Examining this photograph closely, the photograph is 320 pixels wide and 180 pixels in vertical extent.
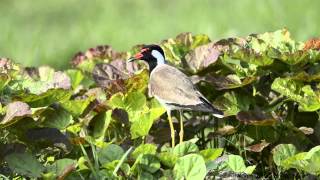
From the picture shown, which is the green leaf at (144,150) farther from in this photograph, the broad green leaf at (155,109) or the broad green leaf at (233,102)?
the broad green leaf at (233,102)

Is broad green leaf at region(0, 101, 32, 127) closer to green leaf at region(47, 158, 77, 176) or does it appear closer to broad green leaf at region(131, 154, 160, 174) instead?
green leaf at region(47, 158, 77, 176)

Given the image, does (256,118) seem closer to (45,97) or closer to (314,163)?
(314,163)

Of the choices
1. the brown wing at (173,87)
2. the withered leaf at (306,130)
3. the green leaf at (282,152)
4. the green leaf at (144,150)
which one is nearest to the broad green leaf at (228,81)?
the brown wing at (173,87)

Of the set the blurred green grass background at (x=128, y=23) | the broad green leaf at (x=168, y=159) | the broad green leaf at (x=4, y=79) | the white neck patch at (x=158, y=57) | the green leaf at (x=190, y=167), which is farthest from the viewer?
the blurred green grass background at (x=128, y=23)

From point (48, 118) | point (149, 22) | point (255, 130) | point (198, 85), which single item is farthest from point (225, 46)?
point (149, 22)

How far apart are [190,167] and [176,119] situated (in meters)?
0.97

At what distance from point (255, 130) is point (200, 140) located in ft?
1.30

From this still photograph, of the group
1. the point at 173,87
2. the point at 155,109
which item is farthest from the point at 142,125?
the point at 173,87

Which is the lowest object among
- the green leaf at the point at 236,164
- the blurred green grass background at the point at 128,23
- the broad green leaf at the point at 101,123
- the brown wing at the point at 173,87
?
the green leaf at the point at 236,164

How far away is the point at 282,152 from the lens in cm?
362

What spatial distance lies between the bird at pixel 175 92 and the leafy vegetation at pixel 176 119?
0.21 feet

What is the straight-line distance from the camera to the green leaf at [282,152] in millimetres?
3596

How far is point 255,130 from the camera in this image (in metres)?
3.91

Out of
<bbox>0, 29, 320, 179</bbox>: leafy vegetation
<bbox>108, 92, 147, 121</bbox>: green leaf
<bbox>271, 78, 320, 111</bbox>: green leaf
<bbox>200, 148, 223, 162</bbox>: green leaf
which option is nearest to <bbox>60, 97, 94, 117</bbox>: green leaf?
<bbox>0, 29, 320, 179</bbox>: leafy vegetation
